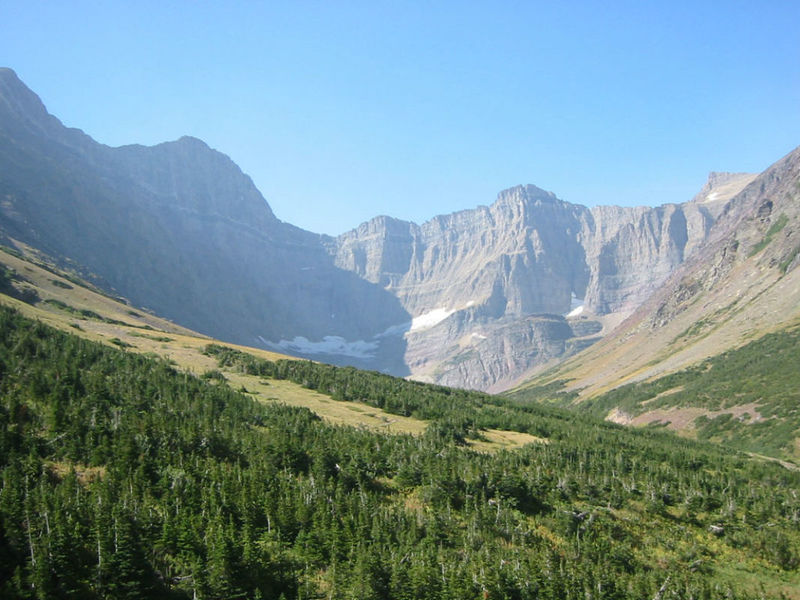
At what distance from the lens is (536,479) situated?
4494cm

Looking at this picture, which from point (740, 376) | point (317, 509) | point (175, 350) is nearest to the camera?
point (317, 509)

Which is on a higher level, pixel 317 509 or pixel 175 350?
pixel 175 350

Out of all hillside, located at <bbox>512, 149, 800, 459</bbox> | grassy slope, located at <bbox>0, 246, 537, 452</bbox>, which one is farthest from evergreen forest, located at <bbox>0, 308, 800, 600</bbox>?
hillside, located at <bbox>512, 149, 800, 459</bbox>

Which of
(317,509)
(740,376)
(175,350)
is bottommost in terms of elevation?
(317,509)

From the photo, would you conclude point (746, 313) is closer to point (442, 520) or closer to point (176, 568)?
point (442, 520)

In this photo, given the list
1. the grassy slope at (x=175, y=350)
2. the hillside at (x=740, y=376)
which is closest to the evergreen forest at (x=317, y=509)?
the grassy slope at (x=175, y=350)

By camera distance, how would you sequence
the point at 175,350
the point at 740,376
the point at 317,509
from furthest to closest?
the point at 740,376 → the point at 175,350 → the point at 317,509

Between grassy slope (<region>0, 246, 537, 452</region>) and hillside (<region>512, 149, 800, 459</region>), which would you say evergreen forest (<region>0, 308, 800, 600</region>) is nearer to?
grassy slope (<region>0, 246, 537, 452</region>)

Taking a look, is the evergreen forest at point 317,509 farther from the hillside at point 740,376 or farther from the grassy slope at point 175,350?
the hillside at point 740,376

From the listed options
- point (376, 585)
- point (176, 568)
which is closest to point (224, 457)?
point (176, 568)

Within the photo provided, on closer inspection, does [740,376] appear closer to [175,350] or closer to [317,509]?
[175,350]

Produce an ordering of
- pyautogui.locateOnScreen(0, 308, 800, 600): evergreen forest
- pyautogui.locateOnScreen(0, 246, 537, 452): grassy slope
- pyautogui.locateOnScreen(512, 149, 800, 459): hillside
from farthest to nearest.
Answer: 1. pyautogui.locateOnScreen(512, 149, 800, 459): hillside
2. pyautogui.locateOnScreen(0, 246, 537, 452): grassy slope
3. pyautogui.locateOnScreen(0, 308, 800, 600): evergreen forest

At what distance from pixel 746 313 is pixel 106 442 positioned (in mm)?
188093

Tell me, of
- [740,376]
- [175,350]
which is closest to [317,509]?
[175,350]
